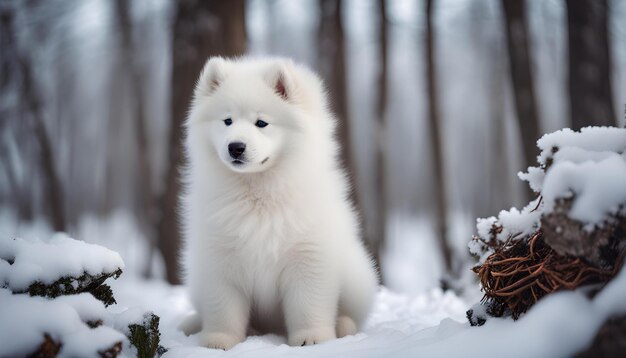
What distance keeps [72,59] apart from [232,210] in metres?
16.4

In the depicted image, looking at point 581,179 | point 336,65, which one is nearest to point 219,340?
point 581,179

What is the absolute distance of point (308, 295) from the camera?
3010 mm

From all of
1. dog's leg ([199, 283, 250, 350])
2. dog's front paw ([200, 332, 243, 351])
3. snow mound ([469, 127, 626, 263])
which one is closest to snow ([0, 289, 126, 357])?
dog's front paw ([200, 332, 243, 351])

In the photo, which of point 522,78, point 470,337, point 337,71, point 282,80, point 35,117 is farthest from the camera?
point 35,117

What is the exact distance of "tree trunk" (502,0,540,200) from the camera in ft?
22.2

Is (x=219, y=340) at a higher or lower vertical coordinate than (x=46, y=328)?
higher

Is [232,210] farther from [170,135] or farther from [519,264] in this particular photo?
[170,135]

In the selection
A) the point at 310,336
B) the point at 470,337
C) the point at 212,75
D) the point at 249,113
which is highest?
the point at 212,75

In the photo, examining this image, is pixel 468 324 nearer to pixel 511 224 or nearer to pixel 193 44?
pixel 511 224

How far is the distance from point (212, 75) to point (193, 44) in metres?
3.10

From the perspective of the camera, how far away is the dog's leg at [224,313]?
3.02 metres

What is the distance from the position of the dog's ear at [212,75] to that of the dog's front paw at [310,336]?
1.67 meters

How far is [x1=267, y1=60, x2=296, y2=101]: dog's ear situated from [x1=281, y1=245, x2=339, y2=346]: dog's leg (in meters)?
1.02

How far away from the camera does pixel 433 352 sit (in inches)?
84.5
